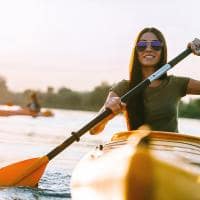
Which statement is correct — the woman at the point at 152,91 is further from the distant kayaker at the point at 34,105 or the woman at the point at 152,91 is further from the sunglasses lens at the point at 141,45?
the distant kayaker at the point at 34,105

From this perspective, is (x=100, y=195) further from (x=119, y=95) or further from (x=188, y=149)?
(x=119, y=95)

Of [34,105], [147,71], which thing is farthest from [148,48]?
[34,105]

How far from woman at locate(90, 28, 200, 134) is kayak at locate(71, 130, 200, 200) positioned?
2.47 ft

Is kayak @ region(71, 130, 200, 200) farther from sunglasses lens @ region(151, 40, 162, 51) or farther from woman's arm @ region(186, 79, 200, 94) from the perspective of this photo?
sunglasses lens @ region(151, 40, 162, 51)

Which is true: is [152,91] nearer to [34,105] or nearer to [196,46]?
[196,46]

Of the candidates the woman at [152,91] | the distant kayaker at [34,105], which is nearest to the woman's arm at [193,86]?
the woman at [152,91]

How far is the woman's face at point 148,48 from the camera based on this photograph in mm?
6602

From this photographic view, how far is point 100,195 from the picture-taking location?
522 centimetres

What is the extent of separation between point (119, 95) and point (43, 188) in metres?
2.32

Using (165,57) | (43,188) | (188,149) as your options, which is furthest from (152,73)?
(43,188)

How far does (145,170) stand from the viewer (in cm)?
483

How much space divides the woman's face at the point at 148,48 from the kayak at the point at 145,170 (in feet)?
3.85

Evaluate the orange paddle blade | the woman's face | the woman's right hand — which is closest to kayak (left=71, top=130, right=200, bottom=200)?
the woman's right hand

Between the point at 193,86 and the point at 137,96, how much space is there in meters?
0.62
